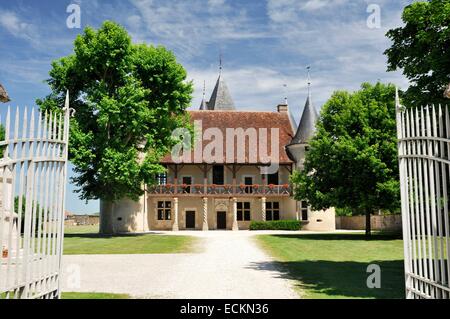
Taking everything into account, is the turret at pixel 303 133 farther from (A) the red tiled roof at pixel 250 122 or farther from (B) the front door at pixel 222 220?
(B) the front door at pixel 222 220

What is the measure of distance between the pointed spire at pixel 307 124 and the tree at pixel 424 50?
81.4 feet

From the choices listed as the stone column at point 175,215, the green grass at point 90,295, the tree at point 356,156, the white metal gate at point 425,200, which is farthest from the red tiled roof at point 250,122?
the white metal gate at point 425,200

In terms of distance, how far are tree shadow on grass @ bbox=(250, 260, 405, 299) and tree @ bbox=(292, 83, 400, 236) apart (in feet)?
35.0

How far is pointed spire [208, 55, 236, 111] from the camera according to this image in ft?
143

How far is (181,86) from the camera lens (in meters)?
26.5

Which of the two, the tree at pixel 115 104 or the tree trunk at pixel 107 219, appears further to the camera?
the tree trunk at pixel 107 219

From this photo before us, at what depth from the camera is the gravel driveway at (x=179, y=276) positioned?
8.03 metres

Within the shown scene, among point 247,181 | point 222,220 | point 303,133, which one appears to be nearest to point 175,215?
point 222,220

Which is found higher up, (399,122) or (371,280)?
(399,122)

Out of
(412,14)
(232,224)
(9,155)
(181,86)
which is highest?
(181,86)

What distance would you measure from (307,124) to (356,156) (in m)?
13.6
